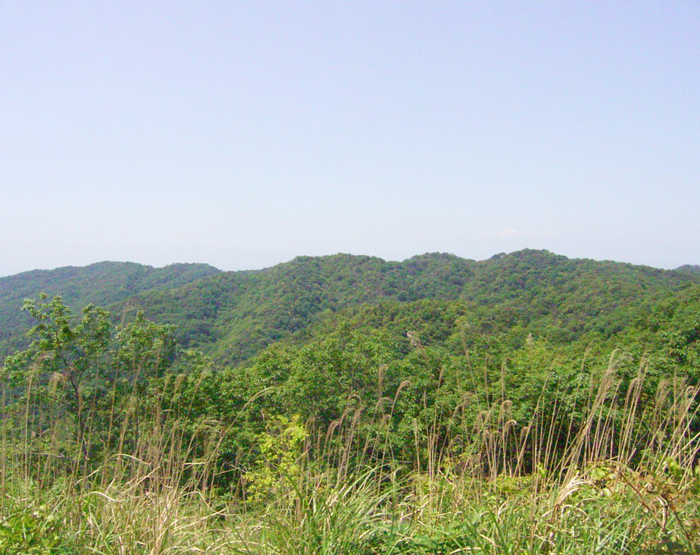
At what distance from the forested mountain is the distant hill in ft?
0.97

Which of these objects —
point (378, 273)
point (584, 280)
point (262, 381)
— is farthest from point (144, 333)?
point (378, 273)

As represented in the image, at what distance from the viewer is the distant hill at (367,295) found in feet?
119

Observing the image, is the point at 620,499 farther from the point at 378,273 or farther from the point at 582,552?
the point at 378,273

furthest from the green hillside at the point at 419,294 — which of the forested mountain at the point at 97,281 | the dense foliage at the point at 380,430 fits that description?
the forested mountain at the point at 97,281

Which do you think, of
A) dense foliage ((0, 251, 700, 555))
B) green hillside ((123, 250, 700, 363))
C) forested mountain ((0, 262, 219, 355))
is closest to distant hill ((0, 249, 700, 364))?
green hillside ((123, 250, 700, 363))

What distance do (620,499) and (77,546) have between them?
211cm

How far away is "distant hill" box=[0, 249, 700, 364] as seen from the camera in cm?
3631

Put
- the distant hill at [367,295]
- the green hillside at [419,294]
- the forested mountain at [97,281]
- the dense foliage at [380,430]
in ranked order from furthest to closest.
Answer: the forested mountain at [97,281], the green hillside at [419,294], the distant hill at [367,295], the dense foliage at [380,430]

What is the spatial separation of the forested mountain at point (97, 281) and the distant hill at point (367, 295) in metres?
0.30

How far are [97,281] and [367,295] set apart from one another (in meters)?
50.5

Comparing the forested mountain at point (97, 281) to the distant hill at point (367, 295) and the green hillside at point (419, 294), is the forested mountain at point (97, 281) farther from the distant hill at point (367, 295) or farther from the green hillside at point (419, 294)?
the green hillside at point (419, 294)

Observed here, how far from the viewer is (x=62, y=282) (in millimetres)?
85312

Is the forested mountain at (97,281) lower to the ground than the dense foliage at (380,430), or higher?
higher

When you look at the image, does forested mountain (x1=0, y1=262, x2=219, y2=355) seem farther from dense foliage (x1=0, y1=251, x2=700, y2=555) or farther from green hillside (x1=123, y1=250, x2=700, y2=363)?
dense foliage (x1=0, y1=251, x2=700, y2=555)
